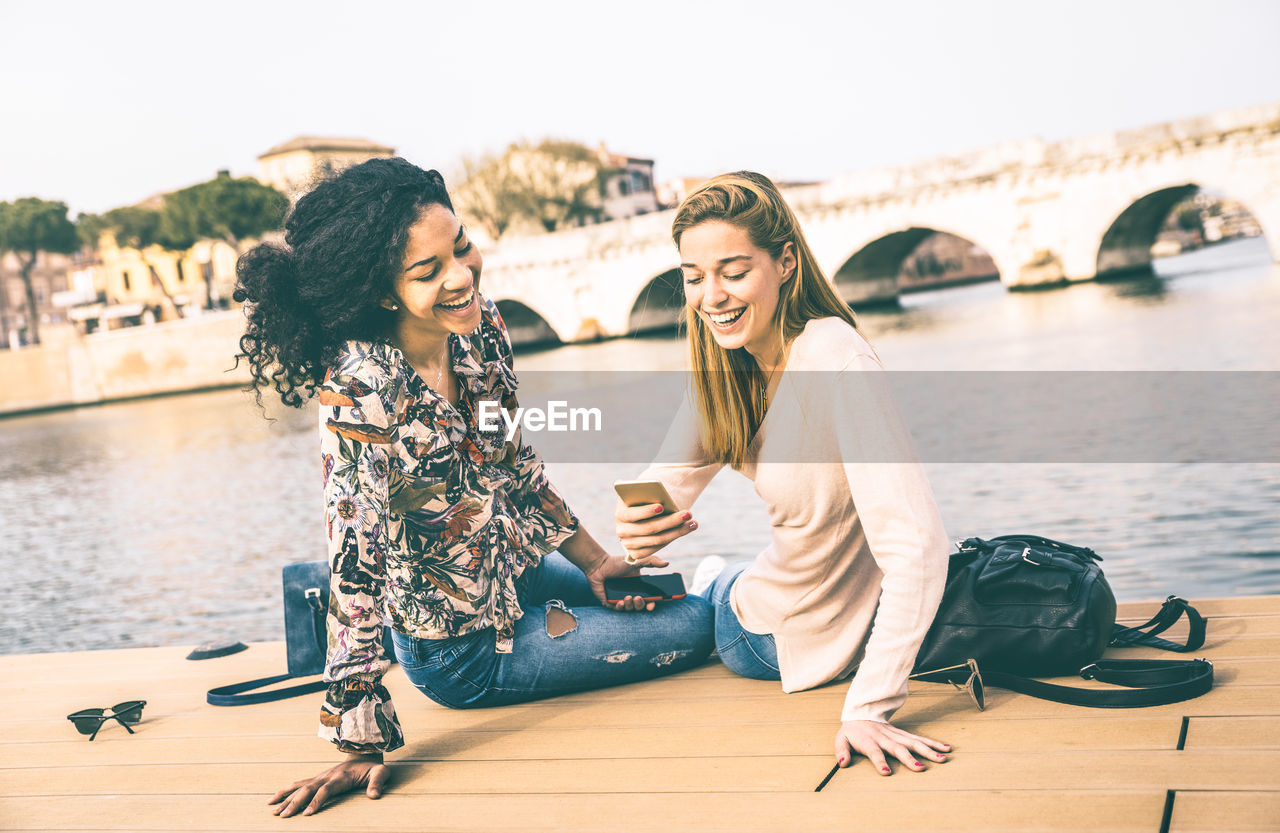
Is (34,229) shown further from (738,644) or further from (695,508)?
(738,644)

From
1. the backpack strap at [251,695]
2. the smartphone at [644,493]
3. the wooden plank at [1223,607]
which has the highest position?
the smartphone at [644,493]

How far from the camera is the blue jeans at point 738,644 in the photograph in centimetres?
217

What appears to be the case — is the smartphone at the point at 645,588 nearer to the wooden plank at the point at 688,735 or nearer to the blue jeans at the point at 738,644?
the blue jeans at the point at 738,644

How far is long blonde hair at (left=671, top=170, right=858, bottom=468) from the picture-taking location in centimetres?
183

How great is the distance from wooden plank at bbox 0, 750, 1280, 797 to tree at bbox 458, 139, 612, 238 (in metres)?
35.3

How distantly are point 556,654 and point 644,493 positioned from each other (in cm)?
56

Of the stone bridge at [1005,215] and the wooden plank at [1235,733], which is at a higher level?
the stone bridge at [1005,215]

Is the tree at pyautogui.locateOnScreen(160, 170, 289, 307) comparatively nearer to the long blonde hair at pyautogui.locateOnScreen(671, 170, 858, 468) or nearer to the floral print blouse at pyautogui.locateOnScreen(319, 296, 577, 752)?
the floral print blouse at pyautogui.locateOnScreen(319, 296, 577, 752)

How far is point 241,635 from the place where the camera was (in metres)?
5.79

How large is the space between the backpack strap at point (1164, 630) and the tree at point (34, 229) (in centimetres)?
4270

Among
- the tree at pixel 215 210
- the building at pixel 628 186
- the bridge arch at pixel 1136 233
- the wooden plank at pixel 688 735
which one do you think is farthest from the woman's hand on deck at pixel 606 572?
the building at pixel 628 186

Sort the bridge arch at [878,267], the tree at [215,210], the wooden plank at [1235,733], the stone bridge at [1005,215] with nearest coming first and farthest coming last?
the wooden plank at [1235,733]
the stone bridge at [1005,215]
the bridge arch at [878,267]
the tree at [215,210]

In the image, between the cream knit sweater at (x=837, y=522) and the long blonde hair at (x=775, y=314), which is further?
the long blonde hair at (x=775, y=314)

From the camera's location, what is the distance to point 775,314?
1.92 meters
